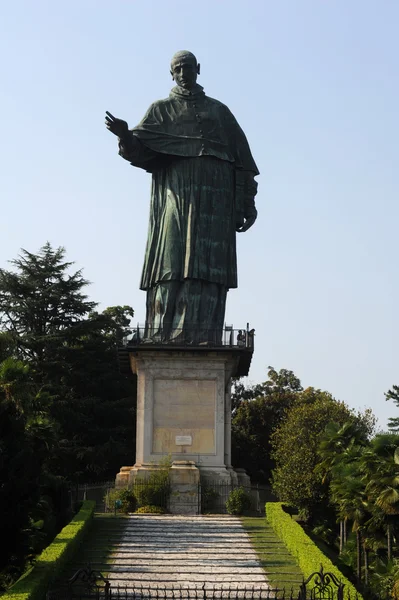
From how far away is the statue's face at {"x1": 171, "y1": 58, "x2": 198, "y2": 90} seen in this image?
3694cm

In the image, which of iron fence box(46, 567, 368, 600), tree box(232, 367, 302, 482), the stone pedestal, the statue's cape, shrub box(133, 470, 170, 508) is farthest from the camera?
→ tree box(232, 367, 302, 482)

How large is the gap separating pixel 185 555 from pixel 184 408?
34.8ft

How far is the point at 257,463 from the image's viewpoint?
47406 mm

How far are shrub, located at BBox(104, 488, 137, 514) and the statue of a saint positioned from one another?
572 centimetres

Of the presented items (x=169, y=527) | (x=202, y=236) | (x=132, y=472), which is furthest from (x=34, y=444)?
(x=202, y=236)

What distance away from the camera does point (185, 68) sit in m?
37.0

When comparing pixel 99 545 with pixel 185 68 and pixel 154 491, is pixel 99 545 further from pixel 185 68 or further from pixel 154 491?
pixel 185 68

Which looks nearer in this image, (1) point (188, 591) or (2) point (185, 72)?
(1) point (188, 591)

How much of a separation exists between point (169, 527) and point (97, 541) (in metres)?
2.48

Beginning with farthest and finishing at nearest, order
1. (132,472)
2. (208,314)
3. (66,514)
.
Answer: (208,314) < (132,472) < (66,514)

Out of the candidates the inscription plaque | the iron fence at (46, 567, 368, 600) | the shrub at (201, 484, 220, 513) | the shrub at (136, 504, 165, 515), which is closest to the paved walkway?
the iron fence at (46, 567, 368, 600)

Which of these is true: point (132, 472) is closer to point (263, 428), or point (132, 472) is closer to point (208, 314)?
point (208, 314)

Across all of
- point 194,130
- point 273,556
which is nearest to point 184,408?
point 194,130

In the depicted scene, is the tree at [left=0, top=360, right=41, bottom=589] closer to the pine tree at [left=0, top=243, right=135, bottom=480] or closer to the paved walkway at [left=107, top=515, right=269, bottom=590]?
the paved walkway at [left=107, top=515, right=269, bottom=590]
